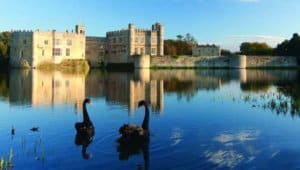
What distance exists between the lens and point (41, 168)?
9.48 metres

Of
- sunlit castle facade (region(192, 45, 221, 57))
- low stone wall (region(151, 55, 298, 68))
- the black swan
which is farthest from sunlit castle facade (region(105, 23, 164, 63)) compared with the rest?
the black swan

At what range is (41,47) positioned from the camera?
72.8 m

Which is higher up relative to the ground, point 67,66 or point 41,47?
point 41,47

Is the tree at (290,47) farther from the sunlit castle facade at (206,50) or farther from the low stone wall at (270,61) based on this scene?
the sunlit castle facade at (206,50)

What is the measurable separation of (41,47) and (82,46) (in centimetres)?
949

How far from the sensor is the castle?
72.1 m

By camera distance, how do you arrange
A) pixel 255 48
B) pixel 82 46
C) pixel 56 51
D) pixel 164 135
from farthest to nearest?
pixel 255 48, pixel 82 46, pixel 56 51, pixel 164 135

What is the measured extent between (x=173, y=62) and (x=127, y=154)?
2803 inches

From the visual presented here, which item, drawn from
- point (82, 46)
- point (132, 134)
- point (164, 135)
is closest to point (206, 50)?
point (82, 46)

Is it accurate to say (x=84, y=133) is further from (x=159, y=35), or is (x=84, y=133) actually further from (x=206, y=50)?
(x=206, y=50)

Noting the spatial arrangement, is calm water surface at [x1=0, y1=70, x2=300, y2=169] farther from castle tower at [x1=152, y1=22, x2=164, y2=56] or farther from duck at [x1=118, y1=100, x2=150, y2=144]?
castle tower at [x1=152, y1=22, x2=164, y2=56]

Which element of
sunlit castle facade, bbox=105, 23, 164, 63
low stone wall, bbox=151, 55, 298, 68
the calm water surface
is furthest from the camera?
low stone wall, bbox=151, 55, 298, 68

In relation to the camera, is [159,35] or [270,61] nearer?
[159,35]

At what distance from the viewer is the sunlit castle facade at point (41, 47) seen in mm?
71875
